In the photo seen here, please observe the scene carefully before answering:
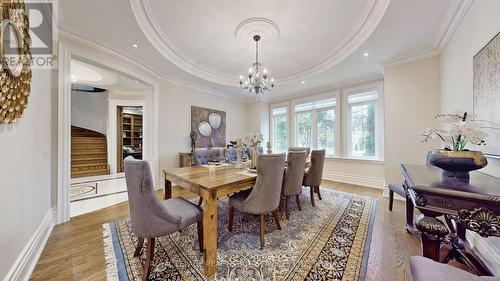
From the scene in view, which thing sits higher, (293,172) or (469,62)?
(469,62)

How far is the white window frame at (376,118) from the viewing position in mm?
4008

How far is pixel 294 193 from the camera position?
8.01ft

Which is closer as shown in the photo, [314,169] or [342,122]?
[314,169]

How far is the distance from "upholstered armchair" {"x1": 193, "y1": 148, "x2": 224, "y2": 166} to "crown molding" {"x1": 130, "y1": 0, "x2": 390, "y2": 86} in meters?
1.70

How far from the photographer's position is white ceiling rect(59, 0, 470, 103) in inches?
83.4

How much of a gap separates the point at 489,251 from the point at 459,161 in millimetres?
1067

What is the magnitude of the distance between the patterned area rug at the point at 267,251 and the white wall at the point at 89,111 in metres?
5.29

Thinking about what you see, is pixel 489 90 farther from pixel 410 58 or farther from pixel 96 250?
pixel 96 250

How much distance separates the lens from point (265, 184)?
1.82m

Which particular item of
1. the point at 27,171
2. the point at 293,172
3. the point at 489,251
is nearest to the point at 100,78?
the point at 27,171

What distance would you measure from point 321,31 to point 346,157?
10.3 ft

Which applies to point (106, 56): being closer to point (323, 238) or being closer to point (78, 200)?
point (78, 200)

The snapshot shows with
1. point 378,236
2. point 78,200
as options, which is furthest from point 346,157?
point 78,200

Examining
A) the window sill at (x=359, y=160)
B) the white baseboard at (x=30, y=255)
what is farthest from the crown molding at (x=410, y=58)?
the white baseboard at (x=30, y=255)
